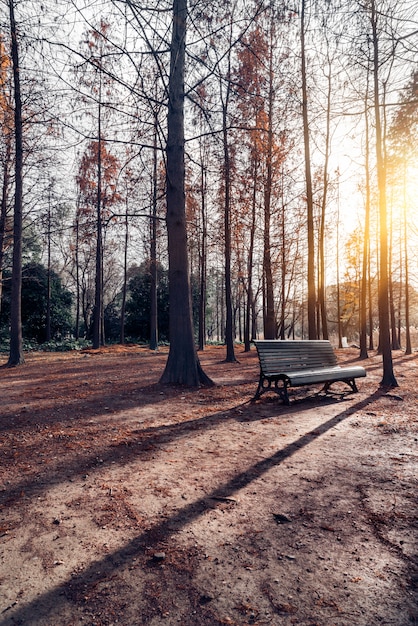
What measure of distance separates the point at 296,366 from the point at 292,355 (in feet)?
0.73

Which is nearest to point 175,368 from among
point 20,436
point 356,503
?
point 20,436

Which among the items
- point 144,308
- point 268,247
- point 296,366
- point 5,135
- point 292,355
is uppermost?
point 5,135

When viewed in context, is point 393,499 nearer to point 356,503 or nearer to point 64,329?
point 356,503

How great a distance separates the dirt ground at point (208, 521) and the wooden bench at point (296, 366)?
3.11ft

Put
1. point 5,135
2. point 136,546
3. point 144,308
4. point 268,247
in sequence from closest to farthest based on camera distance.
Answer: point 136,546
point 5,135
point 268,247
point 144,308

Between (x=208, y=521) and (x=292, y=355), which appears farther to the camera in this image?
(x=292, y=355)

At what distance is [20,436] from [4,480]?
4.41 feet

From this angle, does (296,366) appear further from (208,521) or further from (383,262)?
(208,521)

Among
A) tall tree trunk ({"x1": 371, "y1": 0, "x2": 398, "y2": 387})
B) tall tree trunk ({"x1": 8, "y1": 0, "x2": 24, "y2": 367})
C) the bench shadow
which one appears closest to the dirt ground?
the bench shadow

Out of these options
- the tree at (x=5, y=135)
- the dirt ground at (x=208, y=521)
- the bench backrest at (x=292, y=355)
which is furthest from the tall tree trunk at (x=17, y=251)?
the bench backrest at (x=292, y=355)

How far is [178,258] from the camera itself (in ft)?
24.9

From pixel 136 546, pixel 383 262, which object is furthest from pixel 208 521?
pixel 383 262

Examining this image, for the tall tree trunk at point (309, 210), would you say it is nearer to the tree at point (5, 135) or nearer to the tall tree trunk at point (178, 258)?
the tall tree trunk at point (178, 258)

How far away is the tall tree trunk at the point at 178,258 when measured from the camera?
7.46m
